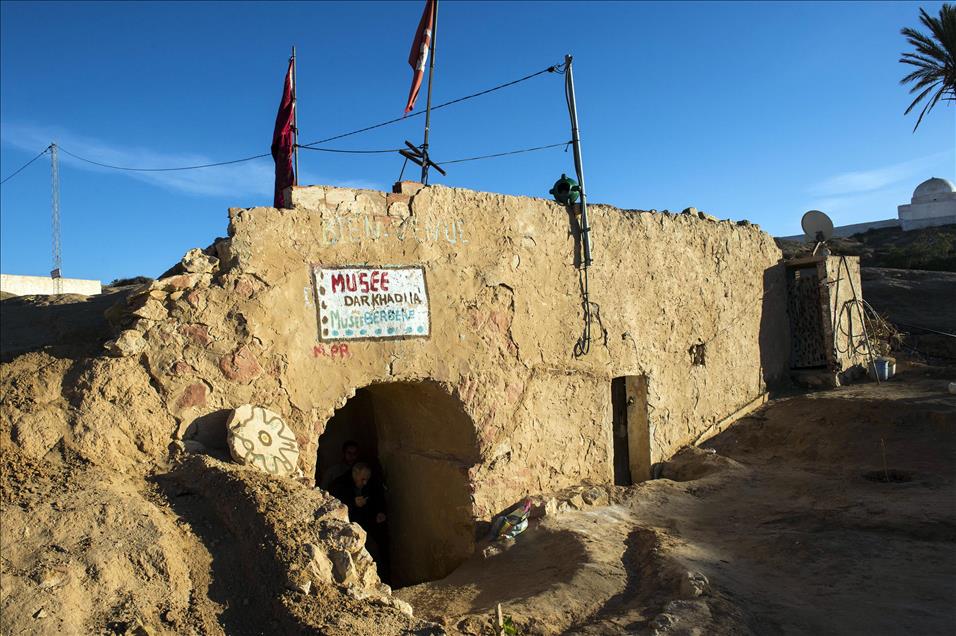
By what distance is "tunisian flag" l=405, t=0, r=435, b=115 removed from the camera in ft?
26.5

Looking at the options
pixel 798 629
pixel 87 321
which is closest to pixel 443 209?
pixel 798 629

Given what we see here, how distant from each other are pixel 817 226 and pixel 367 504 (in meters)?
8.51

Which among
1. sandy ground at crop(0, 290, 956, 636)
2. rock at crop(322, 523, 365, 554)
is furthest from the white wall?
rock at crop(322, 523, 365, 554)

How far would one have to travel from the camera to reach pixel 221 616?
3383 mm

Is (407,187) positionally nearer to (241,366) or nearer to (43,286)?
(241,366)

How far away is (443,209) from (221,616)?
367 cm

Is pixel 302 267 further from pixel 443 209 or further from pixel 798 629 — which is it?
pixel 798 629

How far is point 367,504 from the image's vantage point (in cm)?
714

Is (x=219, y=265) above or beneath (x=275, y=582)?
above

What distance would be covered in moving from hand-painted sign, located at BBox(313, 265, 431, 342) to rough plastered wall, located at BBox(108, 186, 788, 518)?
0.09 metres

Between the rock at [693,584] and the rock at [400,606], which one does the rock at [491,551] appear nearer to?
the rock at [693,584]

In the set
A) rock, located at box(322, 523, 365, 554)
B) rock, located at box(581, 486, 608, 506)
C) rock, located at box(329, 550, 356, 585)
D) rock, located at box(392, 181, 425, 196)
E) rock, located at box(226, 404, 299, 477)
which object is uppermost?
rock, located at box(392, 181, 425, 196)

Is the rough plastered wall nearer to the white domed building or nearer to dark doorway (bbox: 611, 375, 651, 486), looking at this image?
dark doorway (bbox: 611, 375, 651, 486)

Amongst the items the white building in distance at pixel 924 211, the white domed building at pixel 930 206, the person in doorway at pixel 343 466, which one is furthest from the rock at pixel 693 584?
the white domed building at pixel 930 206
